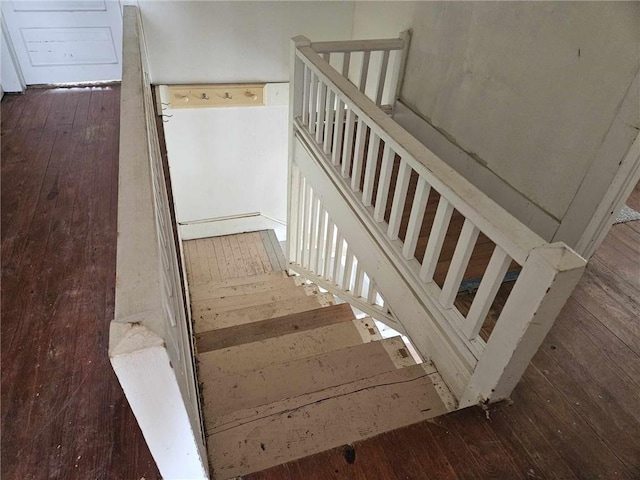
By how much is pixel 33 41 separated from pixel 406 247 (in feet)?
11.3

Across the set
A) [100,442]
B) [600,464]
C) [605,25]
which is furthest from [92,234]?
[605,25]

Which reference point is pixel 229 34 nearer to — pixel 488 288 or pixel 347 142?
pixel 347 142

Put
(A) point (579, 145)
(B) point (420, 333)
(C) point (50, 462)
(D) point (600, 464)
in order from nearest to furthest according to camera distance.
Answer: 1. (C) point (50, 462)
2. (D) point (600, 464)
3. (B) point (420, 333)
4. (A) point (579, 145)

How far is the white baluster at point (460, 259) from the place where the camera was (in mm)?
1256

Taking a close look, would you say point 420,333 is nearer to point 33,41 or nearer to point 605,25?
point 605,25

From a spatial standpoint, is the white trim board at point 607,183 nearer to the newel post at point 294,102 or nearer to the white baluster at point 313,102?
the white baluster at point 313,102

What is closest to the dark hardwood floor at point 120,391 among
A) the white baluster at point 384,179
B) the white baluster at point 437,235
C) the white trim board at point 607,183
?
the white trim board at point 607,183

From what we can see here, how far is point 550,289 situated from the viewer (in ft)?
3.27

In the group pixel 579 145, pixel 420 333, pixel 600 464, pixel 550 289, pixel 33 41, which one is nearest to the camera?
pixel 550 289

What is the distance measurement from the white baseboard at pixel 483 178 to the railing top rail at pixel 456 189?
0.97 meters

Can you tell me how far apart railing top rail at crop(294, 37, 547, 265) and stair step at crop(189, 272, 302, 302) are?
85.5 inches

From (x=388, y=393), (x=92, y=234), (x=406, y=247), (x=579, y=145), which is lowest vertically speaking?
(x=388, y=393)

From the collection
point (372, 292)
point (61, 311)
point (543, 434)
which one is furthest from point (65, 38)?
point (543, 434)

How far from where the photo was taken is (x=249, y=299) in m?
3.35
